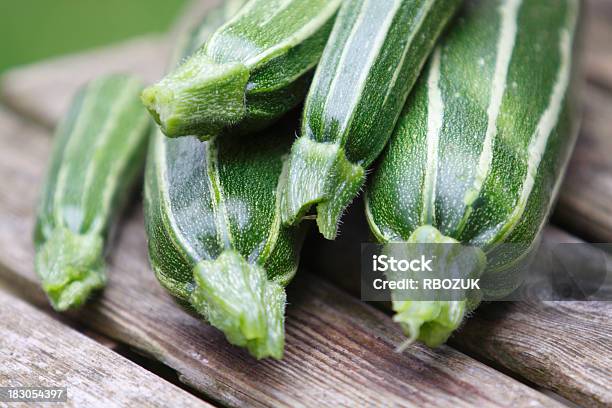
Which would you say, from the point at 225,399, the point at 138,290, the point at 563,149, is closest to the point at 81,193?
the point at 138,290

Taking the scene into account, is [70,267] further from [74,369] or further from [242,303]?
[242,303]

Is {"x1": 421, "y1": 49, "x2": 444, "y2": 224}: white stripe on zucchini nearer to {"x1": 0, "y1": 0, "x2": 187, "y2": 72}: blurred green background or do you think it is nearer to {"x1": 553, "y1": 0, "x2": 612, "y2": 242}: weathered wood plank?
{"x1": 553, "y1": 0, "x2": 612, "y2": 242}: weathered wood plank

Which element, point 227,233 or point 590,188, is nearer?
point 227,233

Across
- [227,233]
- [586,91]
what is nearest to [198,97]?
[227,233]

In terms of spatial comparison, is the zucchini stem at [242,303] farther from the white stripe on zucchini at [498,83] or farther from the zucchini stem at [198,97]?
the white stripe on zucchini at [498,83]

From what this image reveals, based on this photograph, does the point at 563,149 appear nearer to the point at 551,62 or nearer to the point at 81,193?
the point at 551,62

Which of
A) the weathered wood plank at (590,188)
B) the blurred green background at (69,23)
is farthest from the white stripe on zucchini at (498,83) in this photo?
the blurred green background at (69,23)
